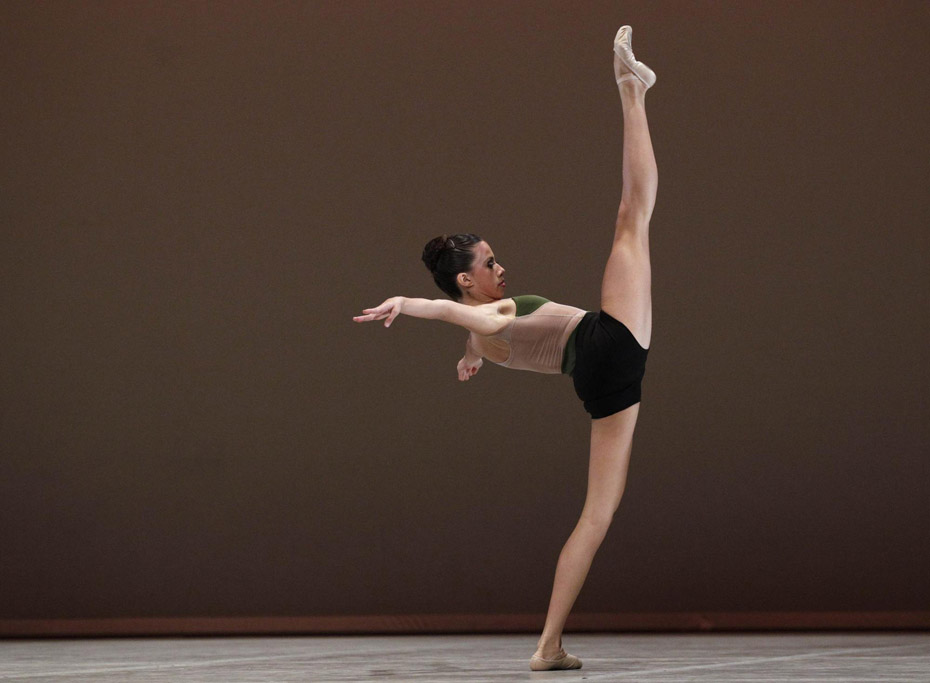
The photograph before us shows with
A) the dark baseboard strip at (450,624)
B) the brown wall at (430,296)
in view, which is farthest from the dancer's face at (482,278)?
the dark baseboard strip at (450,624)

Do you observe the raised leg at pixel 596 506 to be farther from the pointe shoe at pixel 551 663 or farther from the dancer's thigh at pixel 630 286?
the dancer's thigh at pixel 630 286

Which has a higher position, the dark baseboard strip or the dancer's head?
the dancer's head

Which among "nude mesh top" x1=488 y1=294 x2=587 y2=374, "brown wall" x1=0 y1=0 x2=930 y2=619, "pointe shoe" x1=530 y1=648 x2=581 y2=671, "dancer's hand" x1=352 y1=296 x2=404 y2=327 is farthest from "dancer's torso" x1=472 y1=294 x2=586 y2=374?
"brown wall" x1=0 y1=0 x2=930 y2=619

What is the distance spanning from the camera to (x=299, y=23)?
4508 mm

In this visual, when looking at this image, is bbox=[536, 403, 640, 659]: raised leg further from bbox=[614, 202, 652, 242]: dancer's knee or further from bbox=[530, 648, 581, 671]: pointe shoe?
bbox=[614, 202, 652, 242]: dancer's knee

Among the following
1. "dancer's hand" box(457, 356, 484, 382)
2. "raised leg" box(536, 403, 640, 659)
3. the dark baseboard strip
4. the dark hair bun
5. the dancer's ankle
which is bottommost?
the dark baseboard strip

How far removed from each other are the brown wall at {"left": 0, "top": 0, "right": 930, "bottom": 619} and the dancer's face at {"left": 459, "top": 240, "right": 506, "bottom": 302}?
53.5 inches

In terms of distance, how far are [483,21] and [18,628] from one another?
10.2ft

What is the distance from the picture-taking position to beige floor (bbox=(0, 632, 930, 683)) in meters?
2.45

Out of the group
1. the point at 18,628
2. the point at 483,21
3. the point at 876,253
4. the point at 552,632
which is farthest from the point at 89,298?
the point at 876,253

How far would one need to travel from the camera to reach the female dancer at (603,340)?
2.70 metres

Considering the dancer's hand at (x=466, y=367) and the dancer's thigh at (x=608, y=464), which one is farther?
the dancer's hand at (x=466, y=367)

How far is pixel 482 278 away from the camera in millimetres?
2984

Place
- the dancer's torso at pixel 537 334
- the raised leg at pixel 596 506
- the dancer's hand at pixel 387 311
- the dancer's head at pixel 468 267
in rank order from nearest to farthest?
the dancer's hand at pixel 387 311
the raised leg at pixel 596 506
the dancer's torso at pixel 537 334
the dancer's head at pixel 468 267
